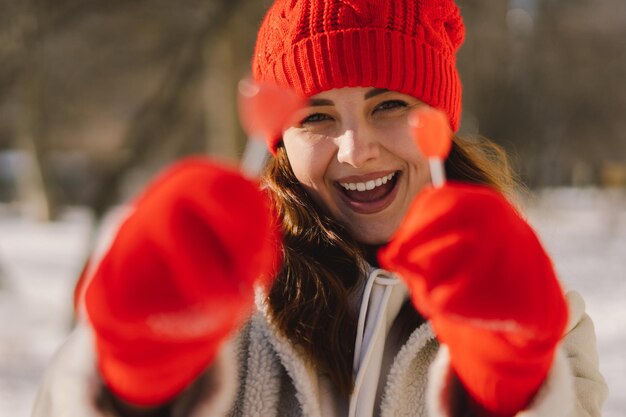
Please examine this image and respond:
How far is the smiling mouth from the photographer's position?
140 cm

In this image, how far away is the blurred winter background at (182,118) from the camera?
4531 millimetres

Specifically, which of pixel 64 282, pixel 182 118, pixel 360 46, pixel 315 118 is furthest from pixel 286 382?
pixel 182 118

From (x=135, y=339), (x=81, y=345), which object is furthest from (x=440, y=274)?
(x=81, y=345)

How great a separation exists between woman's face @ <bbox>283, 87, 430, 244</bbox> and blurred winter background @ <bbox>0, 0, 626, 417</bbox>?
3.09 ft

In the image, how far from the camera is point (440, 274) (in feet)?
2.71

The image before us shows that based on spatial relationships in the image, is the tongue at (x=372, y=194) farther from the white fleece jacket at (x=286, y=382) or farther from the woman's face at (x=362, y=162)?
the white fleece jacket at (x=286, y=382)

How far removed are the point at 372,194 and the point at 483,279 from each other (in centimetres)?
62

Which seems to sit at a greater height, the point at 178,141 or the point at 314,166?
the point at 314,166

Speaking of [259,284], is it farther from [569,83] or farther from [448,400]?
[569,83]

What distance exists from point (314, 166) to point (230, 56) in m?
6.41

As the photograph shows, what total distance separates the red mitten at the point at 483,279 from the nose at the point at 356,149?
0.47 metres

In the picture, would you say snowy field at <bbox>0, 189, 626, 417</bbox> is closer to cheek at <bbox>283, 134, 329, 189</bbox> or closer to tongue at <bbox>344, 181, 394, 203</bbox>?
tongue at <bbox>344, 181, 394, 203</bbox>

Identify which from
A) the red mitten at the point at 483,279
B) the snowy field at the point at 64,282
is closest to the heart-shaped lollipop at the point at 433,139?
→ the red mitten at the point at 483,279

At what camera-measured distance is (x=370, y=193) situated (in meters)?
1.42
